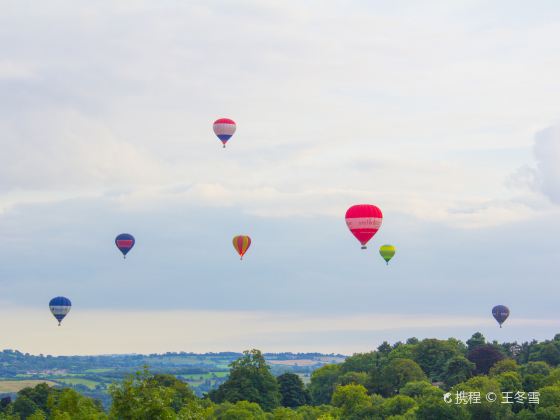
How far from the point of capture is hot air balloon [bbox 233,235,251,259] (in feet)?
626

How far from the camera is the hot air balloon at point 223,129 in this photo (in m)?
176

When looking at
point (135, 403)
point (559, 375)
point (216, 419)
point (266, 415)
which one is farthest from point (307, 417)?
point (135, 403)

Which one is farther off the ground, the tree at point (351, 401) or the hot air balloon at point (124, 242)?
the hot air balloon at point (124, 242)

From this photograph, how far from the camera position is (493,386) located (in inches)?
6481

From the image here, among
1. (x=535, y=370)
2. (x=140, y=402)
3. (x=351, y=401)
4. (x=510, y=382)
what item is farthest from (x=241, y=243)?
(x=140, y=402)

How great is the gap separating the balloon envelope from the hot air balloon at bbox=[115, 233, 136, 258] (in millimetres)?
Result: 34870

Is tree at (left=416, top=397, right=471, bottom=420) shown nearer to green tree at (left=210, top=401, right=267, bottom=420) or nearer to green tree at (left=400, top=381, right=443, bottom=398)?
green tree at (left=210, top=401, right=267, bottom=420)

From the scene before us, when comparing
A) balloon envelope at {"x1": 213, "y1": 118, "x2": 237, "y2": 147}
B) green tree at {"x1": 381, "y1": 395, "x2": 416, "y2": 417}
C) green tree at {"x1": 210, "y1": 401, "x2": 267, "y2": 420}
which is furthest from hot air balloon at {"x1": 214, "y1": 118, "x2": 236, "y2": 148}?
green tree at {"x1": 381, "y1": 395, "x2": 416, "y2": 417}

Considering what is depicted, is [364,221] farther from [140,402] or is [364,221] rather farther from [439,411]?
[140,402]

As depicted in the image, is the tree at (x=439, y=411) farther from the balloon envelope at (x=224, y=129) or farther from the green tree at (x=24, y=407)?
the green tree at (x=24, y=407)

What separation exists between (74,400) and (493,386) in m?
91.8

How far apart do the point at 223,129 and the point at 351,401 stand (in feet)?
176

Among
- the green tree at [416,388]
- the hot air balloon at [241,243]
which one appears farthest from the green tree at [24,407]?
the green tree at [416,388]

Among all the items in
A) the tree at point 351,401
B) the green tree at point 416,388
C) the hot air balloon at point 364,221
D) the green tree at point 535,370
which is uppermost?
the hot air balloon at point 364,221
